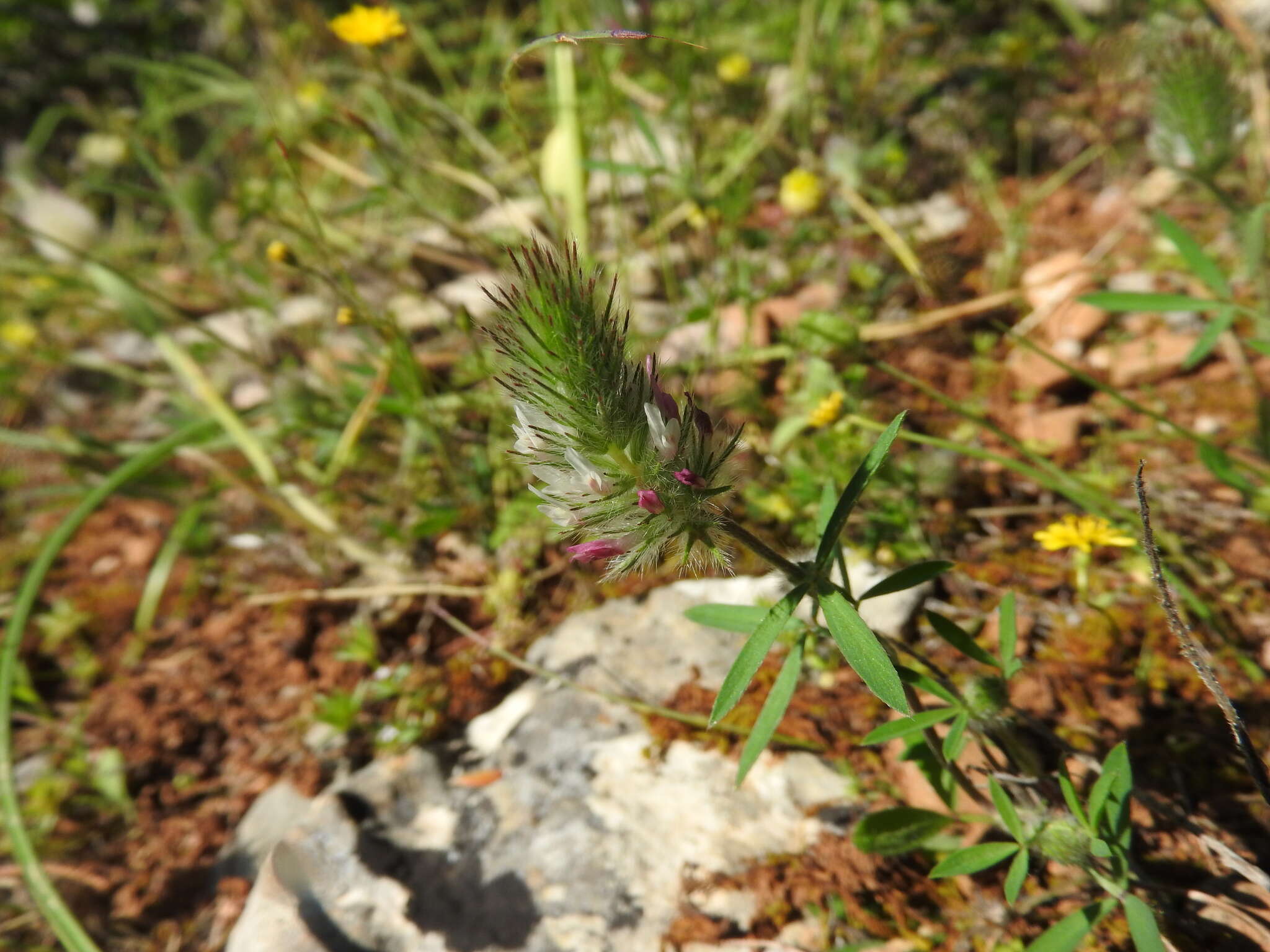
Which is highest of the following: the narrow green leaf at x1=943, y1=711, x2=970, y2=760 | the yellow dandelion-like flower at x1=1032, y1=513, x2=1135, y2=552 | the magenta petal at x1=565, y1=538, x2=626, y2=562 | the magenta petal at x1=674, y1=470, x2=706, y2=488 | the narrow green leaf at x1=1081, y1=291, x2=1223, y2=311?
the narrow green leaf at x1=1081, y1=291, x2=1223, y2=311

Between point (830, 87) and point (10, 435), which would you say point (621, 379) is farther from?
point (830, 87)

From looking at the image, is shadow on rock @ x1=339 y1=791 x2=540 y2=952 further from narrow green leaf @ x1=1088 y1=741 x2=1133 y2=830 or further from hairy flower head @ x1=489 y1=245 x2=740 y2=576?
narrow green leaf @ x1=1088 y1=741 x2=1133 y2=830

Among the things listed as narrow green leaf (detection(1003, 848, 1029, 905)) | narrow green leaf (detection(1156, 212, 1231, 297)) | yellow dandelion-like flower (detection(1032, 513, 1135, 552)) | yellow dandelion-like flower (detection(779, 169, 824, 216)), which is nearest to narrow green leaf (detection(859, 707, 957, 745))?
narrow green leaf (detection(1003, 848, 1029, 905))

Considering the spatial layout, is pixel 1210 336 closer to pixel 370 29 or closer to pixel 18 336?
pixel 370 29

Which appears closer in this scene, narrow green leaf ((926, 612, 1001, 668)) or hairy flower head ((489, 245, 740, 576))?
hairy flower head ((489, 245, 740, 576))

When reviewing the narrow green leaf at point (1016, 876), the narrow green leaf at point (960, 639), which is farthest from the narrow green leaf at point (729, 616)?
the narrow green leaf at point (1016, 876)

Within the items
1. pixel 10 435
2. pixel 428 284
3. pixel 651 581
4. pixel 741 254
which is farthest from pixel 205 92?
pixel 651 581

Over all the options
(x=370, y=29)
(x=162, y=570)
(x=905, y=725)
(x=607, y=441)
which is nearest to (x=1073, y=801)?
(x=905, y=725)
